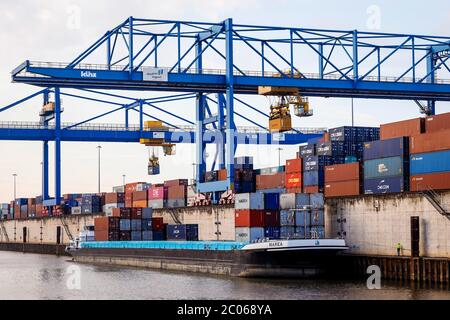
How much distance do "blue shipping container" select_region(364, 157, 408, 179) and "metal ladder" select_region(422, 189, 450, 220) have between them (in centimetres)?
314

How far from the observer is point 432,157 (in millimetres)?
53531

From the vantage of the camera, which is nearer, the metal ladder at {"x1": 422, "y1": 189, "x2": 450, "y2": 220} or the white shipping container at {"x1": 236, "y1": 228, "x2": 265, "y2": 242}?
the metal ladder at {"x1": 422, "y1": 189, "x2": 450, "y2": 220}

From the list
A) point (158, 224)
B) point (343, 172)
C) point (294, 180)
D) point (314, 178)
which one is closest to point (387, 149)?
point (343, 172)

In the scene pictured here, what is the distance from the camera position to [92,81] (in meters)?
69.4

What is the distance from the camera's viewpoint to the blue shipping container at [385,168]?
5572cm

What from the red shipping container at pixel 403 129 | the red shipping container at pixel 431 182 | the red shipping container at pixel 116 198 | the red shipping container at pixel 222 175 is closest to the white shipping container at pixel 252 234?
the red shipping container at pixel 431 182

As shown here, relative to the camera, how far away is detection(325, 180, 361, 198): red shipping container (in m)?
60.3

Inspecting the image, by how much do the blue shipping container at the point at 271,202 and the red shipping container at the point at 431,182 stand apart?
977 cm

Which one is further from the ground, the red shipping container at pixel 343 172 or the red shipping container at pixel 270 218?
the red shipping container at pixel 343 172

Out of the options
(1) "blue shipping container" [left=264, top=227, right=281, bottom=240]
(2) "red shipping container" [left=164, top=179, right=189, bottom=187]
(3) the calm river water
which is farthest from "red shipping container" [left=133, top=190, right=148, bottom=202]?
(1) "blue shipping container" [left=264, top=227, right=281, bottom=240]

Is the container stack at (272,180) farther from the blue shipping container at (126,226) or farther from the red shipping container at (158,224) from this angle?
the blue shipping container at (126,226)

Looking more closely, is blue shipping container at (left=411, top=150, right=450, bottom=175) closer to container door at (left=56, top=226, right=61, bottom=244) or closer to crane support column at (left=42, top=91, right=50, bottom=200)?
crane support column at (left=42, top=91, right=50, bottom=200)

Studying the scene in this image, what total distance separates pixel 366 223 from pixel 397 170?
4.85 meters
